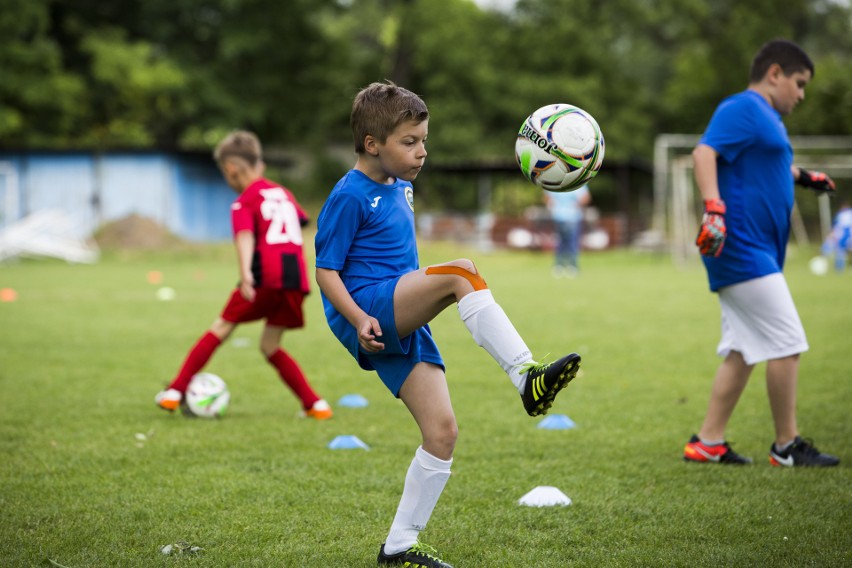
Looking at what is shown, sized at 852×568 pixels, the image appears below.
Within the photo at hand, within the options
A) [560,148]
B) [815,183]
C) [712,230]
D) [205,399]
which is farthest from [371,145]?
[205,399]

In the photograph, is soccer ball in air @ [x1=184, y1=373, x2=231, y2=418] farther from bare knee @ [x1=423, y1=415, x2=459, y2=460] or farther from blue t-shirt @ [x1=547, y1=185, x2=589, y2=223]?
blue t-shirt @ [x1=547, y1=185, x2=589, y2=223]

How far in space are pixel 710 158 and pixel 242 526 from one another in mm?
3097

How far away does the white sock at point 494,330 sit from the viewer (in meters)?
3.50

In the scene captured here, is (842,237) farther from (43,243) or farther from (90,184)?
(90,184)

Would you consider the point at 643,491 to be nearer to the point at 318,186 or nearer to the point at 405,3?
the point at 318,186

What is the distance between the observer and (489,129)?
148 feet

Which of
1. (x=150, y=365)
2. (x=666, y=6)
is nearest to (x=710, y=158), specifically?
(x=150, y=365)

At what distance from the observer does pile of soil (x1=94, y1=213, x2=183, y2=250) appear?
29875mm

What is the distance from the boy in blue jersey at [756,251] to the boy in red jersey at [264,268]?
2720 mm

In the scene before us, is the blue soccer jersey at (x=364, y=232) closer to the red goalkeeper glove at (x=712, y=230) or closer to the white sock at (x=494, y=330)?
the white sock at (x=494, y=330)

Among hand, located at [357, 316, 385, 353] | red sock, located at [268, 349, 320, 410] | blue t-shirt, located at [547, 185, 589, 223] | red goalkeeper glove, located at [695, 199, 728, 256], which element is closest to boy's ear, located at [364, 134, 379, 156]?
hand, located at [357, 316, 385, 353]

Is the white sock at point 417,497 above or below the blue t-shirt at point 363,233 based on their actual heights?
below

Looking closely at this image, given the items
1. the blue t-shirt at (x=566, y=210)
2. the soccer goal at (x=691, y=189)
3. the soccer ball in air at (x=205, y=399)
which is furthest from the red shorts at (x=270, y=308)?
the soccer goal at (x=691, y=189)

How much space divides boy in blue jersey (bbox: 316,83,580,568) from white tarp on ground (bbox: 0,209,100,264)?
2379 centimetres
